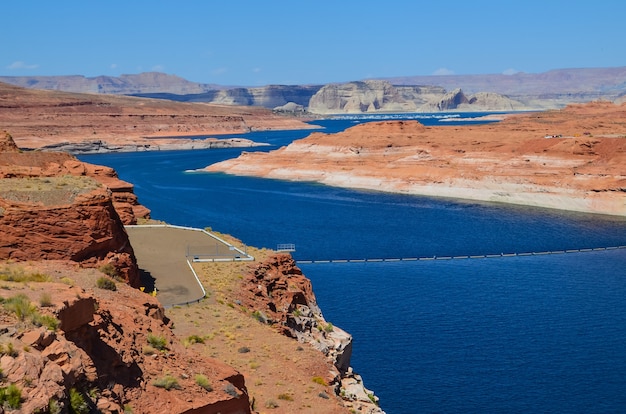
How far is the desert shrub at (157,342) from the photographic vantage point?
576 inches

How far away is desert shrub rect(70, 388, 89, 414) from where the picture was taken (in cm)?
951

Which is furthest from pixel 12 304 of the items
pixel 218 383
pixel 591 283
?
pixel 591 283

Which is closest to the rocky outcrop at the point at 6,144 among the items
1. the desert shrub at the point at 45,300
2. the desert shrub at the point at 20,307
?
the desert shrub at the point at 45,300

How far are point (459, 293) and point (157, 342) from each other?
1439 inches

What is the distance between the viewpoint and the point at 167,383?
13.1 meters

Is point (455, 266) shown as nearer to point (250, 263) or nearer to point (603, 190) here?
point (250, 263)

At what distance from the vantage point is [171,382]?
13164 mm

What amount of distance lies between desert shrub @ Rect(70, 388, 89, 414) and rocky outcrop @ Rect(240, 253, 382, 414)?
14.0 meters

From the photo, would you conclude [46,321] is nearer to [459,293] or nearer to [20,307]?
[20,307]

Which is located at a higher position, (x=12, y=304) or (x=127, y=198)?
(x=12, y=304)

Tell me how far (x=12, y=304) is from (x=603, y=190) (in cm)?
9016

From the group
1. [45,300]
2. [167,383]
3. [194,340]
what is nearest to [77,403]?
[45,300]

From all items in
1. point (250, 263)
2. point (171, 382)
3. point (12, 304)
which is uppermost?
point (12, 304)

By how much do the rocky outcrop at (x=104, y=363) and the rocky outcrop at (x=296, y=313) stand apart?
8722 mm
